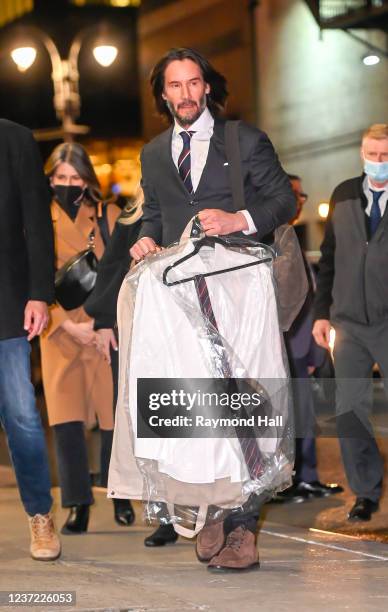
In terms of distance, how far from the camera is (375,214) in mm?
6070

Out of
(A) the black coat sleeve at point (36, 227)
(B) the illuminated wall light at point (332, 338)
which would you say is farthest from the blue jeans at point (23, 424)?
(B) the illuminated wall light at point (332, 338)

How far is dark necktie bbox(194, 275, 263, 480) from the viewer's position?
4695mm

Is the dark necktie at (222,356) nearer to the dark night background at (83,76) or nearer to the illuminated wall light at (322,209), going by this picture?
the illuminated wall light at (322,209)

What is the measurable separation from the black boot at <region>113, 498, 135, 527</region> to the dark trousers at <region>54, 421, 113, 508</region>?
0.48 ft

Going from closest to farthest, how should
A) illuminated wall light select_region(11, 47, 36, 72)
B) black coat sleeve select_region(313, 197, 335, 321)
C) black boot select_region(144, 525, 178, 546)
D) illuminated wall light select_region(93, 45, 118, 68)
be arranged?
1. black boot select_region(144, 525, 178, 546)
2. black coat sleeve select_region(313, 197, 335, 321)
3. illuminated wall light select_region(93, 45, 118, 68)
4. illuminated wall light select_region(11, 47, 36, 72)

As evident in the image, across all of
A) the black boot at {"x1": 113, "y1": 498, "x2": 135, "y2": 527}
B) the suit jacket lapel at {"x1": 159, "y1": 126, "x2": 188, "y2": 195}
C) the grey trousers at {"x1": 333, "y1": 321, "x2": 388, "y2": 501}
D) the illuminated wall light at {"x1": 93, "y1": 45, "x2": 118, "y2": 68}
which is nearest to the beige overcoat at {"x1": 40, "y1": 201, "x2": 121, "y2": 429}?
the black boot at {"x1": 113, "y1": 498, "x2": 135, "y2": 527}

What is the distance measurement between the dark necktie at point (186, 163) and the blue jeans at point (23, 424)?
0.94 metres

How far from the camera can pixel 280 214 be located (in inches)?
194

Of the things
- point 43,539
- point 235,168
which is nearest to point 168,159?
point 235,168

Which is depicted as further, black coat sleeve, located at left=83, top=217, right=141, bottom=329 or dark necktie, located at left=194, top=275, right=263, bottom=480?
black coat sleeve, located at left=83, top=217, right=141, bottom=329

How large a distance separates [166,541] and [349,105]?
1446cm

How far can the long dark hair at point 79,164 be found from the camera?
629cm

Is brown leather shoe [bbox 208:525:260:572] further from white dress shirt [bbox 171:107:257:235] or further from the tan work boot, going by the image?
white dress shirt [bbox 171:107:257:235]

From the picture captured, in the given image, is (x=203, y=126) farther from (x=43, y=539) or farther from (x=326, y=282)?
(x=43, y=539)
